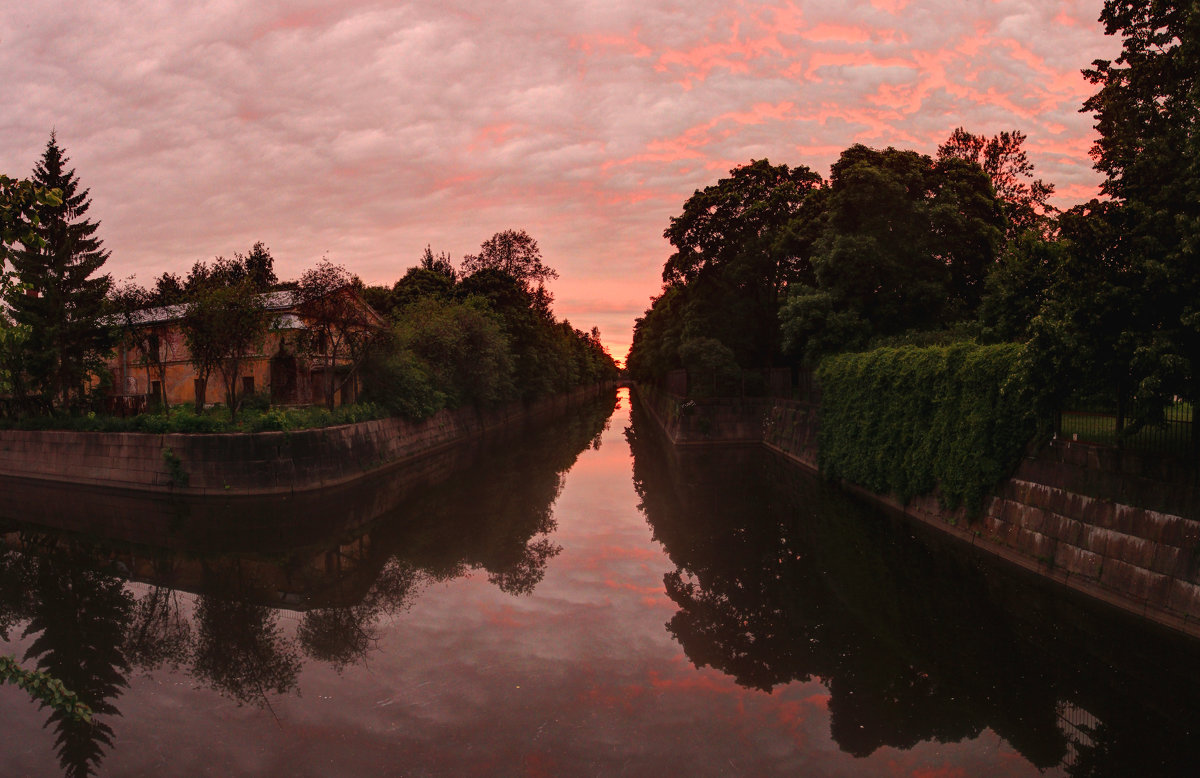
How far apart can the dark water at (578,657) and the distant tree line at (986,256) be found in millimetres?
3921

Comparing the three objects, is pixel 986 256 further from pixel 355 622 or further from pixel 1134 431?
pixel 355 622

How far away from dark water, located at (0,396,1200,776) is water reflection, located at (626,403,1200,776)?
1.7 inches

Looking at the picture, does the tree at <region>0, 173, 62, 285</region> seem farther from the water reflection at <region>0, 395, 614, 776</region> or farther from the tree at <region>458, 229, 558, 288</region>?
the tree at <region>458, 229, 558, 288</region>

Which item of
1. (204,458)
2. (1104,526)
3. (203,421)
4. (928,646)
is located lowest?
(928,646)

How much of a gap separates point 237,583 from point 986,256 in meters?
31.1

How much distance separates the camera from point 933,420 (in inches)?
666

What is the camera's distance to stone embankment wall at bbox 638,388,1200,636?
9.80m

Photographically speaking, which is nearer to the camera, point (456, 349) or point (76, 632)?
point (76, 632)

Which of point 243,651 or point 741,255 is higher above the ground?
point 741,255

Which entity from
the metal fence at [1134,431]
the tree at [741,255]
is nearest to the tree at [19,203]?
the metal fence at [1134,431]

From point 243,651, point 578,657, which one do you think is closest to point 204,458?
point 243,651

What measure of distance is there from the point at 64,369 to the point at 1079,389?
37.1 meters

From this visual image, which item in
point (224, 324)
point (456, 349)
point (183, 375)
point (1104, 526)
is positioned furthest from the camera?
point (456, 349)

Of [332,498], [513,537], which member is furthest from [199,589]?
[332,498]
